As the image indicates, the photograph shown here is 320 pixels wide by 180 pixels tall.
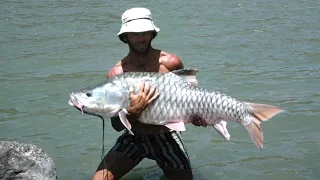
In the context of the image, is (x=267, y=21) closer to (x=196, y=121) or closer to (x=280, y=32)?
(x=280, y=32)

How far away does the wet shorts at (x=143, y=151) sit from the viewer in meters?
5.73

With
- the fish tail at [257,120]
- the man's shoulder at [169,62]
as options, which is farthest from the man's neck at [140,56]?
the fish tail at [257,120]

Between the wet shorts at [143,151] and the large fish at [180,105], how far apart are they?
62 cm

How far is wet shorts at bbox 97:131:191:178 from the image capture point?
5.73 meters

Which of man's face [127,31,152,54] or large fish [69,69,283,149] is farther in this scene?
man's face [127,31,152,54]

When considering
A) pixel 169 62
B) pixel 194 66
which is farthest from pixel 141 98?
pixel 194 66

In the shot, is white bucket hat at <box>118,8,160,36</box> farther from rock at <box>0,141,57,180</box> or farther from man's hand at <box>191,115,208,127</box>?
rock at <box>0,141,57,180</box>

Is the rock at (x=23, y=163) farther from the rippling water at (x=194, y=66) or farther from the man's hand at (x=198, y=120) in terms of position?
the man's hand at (x=198, y=120)

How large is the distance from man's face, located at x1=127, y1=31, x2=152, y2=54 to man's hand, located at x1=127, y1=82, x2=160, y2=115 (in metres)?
0.60

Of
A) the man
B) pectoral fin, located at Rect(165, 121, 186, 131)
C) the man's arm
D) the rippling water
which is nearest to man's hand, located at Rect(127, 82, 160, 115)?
the man's arm

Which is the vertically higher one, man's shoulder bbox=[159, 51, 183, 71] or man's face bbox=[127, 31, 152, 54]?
man's face bbox=[127, 31, 152, 54]

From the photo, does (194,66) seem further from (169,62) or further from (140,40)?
(140,40)

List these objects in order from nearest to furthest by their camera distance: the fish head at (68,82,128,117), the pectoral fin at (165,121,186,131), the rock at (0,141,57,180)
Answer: the fish head at (68,82,128,117) → the pectoral fin at (165,121,186,131) → the rock at (0,141,57,180)

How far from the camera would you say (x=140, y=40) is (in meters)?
5.39
